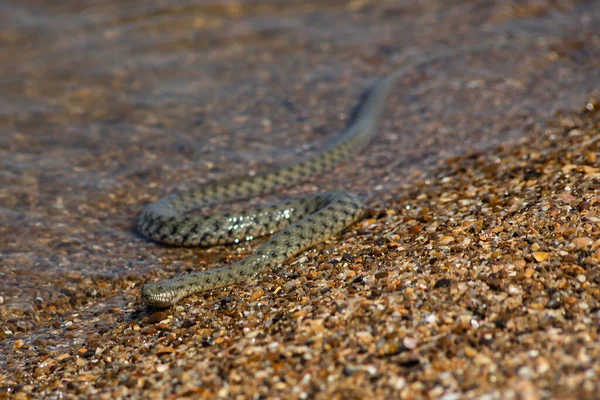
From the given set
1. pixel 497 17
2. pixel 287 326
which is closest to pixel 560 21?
pixel 497 17

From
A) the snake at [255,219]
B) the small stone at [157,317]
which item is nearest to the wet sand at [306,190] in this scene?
the small stone at [157,317]

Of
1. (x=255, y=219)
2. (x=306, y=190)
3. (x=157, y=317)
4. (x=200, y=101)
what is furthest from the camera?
(x=200, y=101)

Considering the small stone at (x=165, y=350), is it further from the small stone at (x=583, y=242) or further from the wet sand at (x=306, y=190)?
the small stone at (x=583, y=242)

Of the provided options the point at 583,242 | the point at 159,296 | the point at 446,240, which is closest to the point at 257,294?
the point at 159,296

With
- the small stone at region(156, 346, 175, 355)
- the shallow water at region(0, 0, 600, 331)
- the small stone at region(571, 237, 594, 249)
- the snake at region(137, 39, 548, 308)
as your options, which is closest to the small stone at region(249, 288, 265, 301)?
the snake at region(137, 39, 548, 308)

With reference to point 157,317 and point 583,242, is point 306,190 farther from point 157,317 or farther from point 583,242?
point 583,242

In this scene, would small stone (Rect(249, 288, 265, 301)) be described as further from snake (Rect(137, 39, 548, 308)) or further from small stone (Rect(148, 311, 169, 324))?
small stone (Rect(148, 311, 169, 324))
